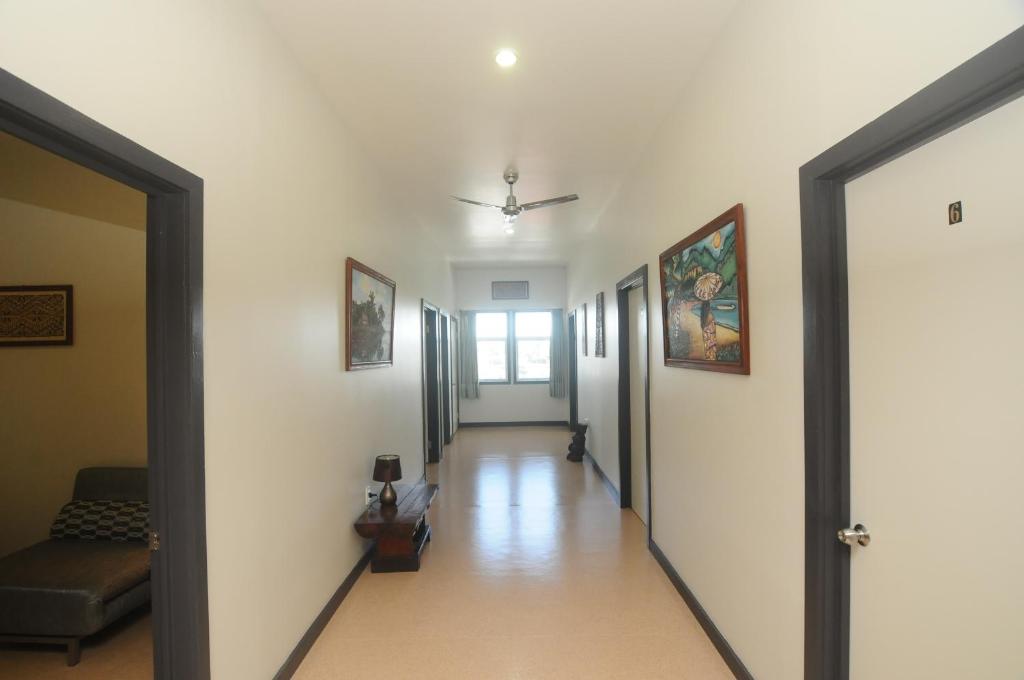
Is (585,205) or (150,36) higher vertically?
(585,205)

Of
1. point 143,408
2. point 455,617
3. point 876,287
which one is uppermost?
point 876,287

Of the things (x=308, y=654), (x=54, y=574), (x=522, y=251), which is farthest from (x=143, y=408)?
(x=522, y=251)

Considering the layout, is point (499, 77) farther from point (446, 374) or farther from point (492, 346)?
point (492, 346)

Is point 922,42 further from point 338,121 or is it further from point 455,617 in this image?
point 455,617

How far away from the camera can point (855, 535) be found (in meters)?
1.45

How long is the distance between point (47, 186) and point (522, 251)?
18.5 ft

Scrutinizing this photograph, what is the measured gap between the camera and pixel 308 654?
2.46 meters

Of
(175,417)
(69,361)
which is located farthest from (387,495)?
(69,361)

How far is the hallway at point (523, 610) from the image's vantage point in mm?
2348

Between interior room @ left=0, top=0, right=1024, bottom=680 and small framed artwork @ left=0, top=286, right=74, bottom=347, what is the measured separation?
2 cm

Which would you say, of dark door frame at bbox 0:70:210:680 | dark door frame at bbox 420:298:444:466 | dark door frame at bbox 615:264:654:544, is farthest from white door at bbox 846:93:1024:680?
dark door frame at bbox 420:298:444:466

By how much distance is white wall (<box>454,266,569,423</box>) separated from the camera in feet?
31.1

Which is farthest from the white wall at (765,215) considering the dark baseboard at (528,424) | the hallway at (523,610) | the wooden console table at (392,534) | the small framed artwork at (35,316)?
the dark baseboard at (528,424)

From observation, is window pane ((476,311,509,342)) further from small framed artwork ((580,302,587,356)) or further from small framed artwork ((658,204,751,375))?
small framed artwork ((658,204,751,375))
